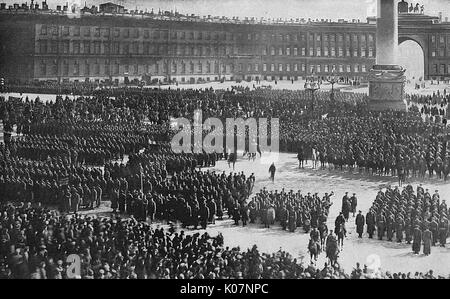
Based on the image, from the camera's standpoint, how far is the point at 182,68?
8744 cm

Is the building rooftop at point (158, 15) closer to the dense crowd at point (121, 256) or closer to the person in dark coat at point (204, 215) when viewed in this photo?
the person in dark coat at point (204, 215)

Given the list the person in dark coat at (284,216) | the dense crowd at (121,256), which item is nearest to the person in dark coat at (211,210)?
the person in dark coat at (284,216)

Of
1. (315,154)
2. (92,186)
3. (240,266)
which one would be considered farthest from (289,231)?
(315,154)

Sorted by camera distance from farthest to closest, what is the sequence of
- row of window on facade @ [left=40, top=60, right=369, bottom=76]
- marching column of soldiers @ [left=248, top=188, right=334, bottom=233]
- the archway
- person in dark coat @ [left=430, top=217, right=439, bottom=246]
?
the archway < row of window on facade @ [left=40, top=60, right=369, bottom=76] < marching column of soldiers @ [left=248, top=188, right=334, bottom=233] < person in dark coat @ [left=430, top=217, right=439, bottom=246]

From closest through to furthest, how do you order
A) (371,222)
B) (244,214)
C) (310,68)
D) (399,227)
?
(399,227)
(371,222)
(244,214)
(310,68)

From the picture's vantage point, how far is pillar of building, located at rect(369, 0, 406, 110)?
47.0 m

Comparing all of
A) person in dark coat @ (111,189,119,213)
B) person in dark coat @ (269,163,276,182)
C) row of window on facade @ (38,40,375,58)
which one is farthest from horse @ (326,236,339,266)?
row of window on facade @ (38,40,375,58)

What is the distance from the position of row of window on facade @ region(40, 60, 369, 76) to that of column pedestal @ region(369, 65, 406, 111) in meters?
35.2

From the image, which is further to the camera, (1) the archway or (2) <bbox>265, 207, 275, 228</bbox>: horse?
(1) the archway

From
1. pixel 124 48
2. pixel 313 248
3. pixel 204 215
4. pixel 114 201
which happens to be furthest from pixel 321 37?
pixel 313 248

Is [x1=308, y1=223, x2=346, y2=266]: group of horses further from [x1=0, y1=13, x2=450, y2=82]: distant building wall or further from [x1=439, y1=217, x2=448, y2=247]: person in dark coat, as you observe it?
[x1=0, y1=13, x2=450, y2=82]: distant building wall

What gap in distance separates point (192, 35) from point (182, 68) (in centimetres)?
540

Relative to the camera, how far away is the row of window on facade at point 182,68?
253 ft

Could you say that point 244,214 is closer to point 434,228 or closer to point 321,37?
point 434,228
